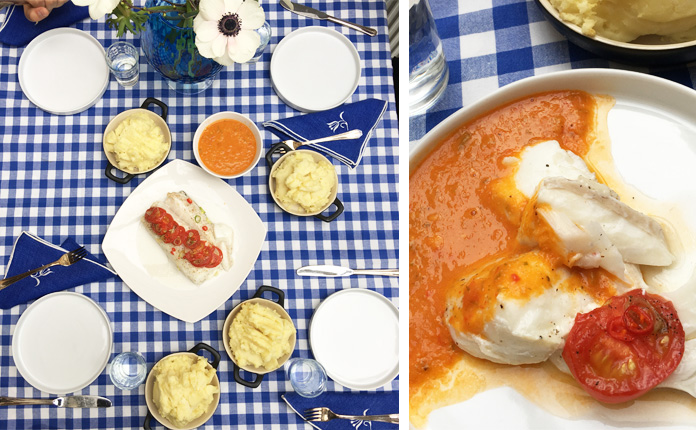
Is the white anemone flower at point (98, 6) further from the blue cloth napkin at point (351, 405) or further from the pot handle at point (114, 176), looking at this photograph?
the blue cloth napkin at point (351, 405)

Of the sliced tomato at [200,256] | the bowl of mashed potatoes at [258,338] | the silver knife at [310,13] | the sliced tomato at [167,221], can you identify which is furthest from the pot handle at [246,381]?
the silver knife at [310,13]

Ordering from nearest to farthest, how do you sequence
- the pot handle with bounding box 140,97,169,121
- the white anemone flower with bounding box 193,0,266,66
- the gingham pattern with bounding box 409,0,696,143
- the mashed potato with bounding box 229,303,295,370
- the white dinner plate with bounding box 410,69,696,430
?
the white dinner plate with bounding box 410,69,696,430
the white anemone flower with bounding box 193,0,266,66
the gingham pattern with bounding box 409,0,696,143
the mashed potato with bounding box 229,303,295,370
the pot handle with bounding box 140,97,169,121

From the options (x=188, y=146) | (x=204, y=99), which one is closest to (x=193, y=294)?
(x=188, y=146)

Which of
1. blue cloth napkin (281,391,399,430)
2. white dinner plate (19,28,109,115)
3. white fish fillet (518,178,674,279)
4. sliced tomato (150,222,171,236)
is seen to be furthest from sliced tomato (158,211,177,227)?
white fish fillet (518,178,674,279)

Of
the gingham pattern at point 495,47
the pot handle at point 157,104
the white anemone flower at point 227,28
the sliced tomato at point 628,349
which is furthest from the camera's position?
the pot handle at point 157,104

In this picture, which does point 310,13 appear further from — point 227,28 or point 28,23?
point 28,23

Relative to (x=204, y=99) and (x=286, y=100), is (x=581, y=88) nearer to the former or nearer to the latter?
(x=286, y=100)

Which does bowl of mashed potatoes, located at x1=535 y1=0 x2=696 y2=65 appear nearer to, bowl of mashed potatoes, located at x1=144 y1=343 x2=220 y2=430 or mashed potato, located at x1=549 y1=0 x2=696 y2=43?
mashed potato, located at x1=549 y1=0 x2=696 y2=43

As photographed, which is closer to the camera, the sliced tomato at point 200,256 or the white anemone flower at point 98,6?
the white anemone flower at point 98,6
